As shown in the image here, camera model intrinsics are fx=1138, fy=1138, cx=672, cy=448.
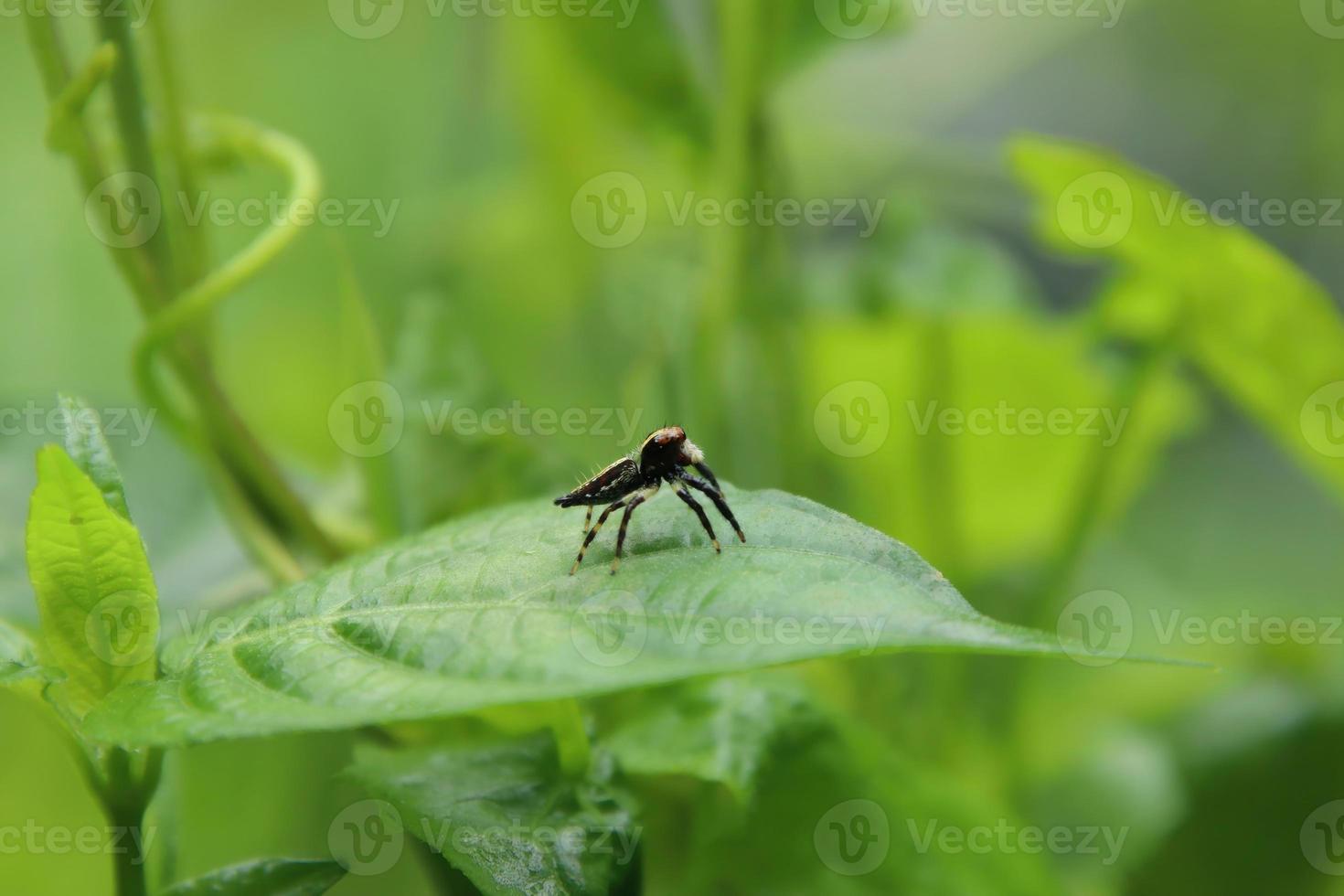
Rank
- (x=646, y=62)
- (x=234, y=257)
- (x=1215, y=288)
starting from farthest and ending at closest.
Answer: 1. (x=646, y=62)
2. (x=1215, y=288)
3. (x=234, y=257)

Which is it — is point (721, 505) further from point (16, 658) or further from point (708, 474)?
point (16, 658)

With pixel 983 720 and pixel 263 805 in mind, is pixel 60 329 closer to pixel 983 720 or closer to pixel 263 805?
pixel 263 805

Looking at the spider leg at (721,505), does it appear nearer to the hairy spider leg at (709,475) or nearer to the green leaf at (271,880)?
the hairy spider leg at (709,475)

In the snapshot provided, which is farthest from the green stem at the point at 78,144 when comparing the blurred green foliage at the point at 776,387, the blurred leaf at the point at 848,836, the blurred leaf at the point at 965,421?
the blurred leaf at the point at 965,421

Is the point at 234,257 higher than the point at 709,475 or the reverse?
higher

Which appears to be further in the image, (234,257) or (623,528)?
(234,257)

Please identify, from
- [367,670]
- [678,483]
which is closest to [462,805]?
[367,670]

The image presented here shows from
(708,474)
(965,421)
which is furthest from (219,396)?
(965,421)
